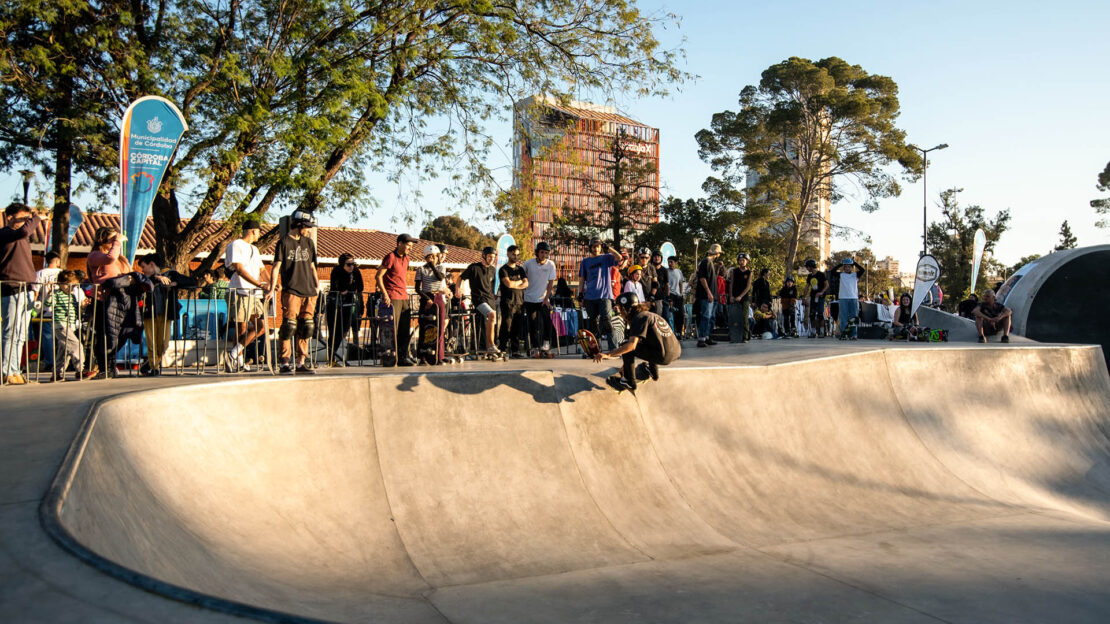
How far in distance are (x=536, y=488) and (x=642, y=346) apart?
6.24ft

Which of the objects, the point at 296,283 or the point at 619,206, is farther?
the point at 619,206

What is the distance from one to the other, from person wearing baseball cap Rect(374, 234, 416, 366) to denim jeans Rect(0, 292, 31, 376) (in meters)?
3.67

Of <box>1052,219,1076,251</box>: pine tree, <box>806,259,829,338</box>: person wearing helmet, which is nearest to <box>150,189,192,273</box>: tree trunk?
<box>806,259,829,338</box>: person wearing helmet

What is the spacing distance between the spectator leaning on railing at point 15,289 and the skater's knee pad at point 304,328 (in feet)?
8.74

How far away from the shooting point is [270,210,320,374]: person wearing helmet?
8.01m

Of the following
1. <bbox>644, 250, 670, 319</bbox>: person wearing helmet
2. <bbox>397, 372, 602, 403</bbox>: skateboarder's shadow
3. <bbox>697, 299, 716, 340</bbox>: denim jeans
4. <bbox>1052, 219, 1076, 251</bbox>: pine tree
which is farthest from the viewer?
<bbox>1052, 219, 1076, 251</bbox>: pine tree

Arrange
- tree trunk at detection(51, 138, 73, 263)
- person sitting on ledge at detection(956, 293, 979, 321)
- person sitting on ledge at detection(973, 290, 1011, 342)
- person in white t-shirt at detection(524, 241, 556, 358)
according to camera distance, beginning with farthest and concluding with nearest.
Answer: person sitting on ledge at detection(956, 293, 979, 321) < person sitting on ledge at detection(973, 290, 1011, 342) < tree trunk at detection(51, 138, 73, 263) < person in white t-shirt at detection(524, 241, 556, 358)

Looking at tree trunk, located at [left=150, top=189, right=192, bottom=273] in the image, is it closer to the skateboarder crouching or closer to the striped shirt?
the striped shirt

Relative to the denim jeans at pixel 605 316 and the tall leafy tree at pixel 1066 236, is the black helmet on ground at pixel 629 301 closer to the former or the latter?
the denim jeans at pixel 605 316

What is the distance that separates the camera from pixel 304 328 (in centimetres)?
840

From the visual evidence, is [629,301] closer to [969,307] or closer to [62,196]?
[62,196]

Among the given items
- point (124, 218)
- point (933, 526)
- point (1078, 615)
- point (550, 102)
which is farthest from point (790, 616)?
point (550, 102)

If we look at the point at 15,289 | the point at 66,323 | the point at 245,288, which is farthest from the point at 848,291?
the point at 15,289

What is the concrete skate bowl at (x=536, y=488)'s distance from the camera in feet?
14.1
